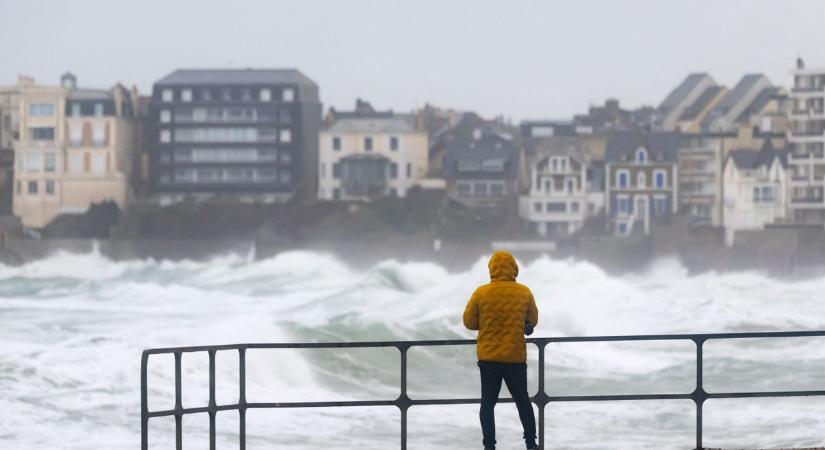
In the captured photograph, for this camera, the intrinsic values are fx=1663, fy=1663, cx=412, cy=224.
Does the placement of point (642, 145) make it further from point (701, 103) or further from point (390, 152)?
point (390, 152)

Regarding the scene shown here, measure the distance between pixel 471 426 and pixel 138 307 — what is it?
88.3 ft

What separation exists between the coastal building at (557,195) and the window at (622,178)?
4.43ft

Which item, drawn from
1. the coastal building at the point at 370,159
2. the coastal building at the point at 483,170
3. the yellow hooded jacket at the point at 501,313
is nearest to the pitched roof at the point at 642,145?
the coastal building at the point at 483,170

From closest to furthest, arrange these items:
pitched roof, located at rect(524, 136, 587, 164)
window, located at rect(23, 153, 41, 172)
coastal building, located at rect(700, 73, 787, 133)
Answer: pitched roof, located at rect(524, 136, 587, 164)
coastal building, located at rect(700, 73, 787, 133)
window, located at rect(23, 153, 41, 172)

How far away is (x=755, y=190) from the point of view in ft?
220

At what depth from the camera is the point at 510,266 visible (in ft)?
23.0

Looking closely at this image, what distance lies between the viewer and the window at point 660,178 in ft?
229

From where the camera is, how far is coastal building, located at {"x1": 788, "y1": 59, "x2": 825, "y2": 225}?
2589 inches

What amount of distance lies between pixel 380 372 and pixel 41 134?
59.7 m

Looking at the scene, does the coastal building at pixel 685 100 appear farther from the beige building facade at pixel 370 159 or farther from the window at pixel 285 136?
the window at pixel 285 136

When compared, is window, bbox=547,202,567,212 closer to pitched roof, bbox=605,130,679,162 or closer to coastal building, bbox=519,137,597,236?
coastal building, bbox=519,137,597,236

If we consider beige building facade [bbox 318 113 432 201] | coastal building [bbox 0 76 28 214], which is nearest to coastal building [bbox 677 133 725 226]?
beige building facade [bbox 318 113 432 201]

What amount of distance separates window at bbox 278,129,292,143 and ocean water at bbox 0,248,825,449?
29.5 meters

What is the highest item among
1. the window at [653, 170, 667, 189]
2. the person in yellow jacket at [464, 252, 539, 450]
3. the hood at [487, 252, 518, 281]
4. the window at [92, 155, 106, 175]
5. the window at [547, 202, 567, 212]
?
the window at [92, 155, 106, 175]
